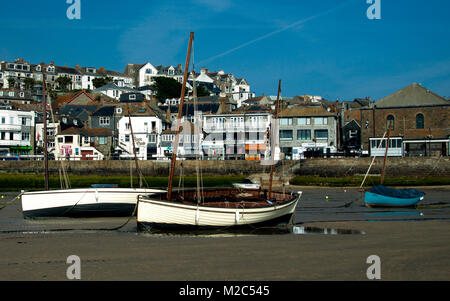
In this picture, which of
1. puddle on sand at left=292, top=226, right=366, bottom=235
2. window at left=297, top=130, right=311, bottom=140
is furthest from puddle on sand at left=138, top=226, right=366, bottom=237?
window at left=297, top=130, right=311, bottom=140

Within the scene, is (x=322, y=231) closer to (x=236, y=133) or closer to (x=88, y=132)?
(x=236, y=133)

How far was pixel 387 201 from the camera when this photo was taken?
108ft

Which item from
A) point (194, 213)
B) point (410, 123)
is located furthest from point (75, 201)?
point (410, 123)

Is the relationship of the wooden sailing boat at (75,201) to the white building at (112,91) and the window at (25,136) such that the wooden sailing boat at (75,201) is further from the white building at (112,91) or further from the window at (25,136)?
the white building at (112,91)

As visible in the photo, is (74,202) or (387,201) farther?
(387,201)

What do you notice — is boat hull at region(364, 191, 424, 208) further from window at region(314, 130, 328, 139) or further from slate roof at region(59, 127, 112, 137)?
slate roof at region(59, 127, 112, 137)

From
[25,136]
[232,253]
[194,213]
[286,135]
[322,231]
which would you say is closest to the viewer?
[232,253]

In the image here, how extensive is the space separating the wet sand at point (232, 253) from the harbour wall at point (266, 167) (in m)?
37.3

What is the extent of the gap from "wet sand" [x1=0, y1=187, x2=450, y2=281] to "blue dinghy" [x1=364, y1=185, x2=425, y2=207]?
7.53 meters

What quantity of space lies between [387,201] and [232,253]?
19.7 metres

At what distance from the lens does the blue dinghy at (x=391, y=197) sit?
32.5 meters

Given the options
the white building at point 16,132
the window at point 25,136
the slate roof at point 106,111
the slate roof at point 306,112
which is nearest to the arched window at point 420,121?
the slate roof at point 306,112

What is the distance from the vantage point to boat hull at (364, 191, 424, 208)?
32531 millimetres
